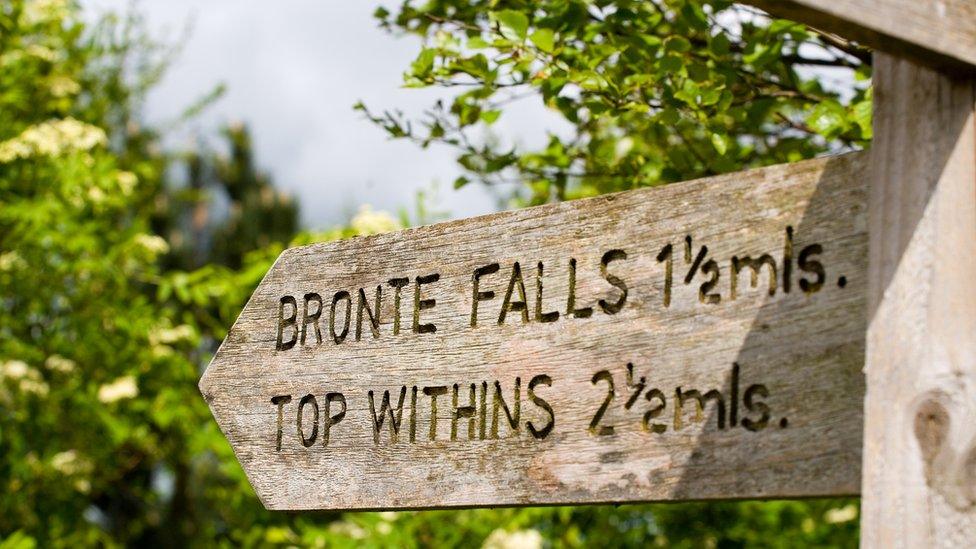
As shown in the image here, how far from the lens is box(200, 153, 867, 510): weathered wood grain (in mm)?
1093

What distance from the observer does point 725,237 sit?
1.17m

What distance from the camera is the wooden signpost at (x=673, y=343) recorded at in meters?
0.98

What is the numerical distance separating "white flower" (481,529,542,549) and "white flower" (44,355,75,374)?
267 cm

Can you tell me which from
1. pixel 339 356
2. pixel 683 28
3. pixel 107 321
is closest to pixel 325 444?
pixel 339 356

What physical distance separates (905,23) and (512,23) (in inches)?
36.5

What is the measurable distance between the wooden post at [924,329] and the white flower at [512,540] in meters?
2.96

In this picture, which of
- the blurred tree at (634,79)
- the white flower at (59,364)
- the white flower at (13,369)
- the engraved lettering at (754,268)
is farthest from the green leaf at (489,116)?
the white flower at (59,364)

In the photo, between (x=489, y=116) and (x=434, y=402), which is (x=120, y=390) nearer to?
(x=489, y=116)

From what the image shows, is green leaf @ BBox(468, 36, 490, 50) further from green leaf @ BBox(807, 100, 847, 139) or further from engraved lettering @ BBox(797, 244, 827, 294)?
engraved lettering @ BBox(797, 244, 827, 294)

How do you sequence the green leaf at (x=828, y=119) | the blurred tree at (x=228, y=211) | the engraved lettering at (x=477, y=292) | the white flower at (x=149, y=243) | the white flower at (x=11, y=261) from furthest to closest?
1. the blurred tree at (x=228, y=211)
2. the white flower at (x=149, y=243)
3. the white flower at (x=11, y=261)
4. the green leaf at (x=828, y=119)
5. the engraved lettering at (x=477, y=292)

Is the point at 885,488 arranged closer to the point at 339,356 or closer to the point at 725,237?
the point at 725,237

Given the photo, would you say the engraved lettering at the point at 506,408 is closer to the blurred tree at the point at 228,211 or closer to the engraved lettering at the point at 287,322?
the engraved lettering at the point at 287,322

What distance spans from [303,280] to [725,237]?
Result: 60 cm

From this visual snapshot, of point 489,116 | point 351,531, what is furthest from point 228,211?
point 489,116
